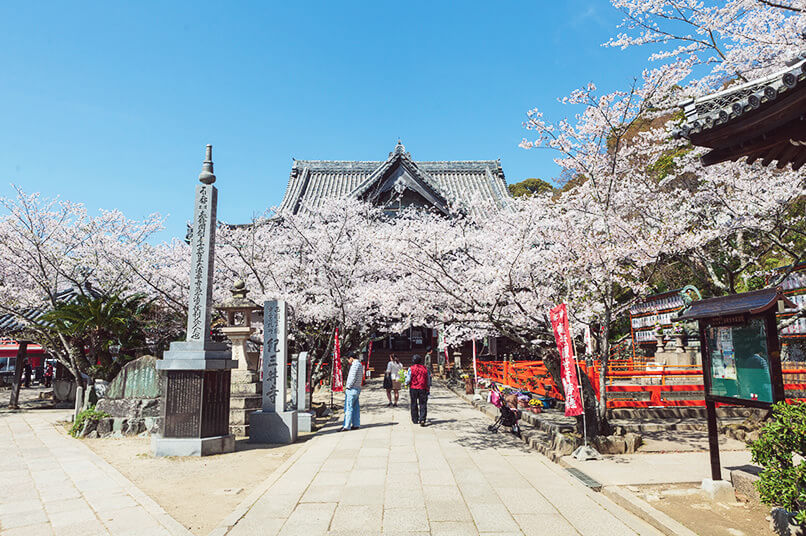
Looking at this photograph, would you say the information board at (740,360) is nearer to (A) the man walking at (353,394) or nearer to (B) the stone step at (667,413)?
(B) the stone step at (667,413)

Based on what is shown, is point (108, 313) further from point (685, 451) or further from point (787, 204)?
point (787, 204)

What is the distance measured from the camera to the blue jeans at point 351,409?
11.2 metres

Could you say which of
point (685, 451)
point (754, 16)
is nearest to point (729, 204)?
point (754, 16)

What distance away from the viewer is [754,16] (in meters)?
9.16

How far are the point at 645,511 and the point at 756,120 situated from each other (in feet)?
13.5

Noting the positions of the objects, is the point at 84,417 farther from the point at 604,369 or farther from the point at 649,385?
the point at 649,385

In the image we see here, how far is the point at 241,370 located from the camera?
12203 mm

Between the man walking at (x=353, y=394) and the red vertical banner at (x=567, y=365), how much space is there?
4.41 m

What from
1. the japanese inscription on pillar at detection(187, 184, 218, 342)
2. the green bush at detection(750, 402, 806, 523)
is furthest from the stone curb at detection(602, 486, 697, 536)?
the japanese inscription on pillar at detection(187, 184, 218, 342)

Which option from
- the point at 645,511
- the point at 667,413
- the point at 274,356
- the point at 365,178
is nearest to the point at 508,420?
the point at 667,413

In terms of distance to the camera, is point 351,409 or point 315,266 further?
point 315,266

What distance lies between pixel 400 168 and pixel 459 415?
17061mm

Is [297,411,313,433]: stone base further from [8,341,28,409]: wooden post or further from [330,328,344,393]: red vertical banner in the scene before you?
[8,341,28,409]: wooden post

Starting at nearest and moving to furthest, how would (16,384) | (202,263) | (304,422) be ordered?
(202,263), (304,422), (16,384)
